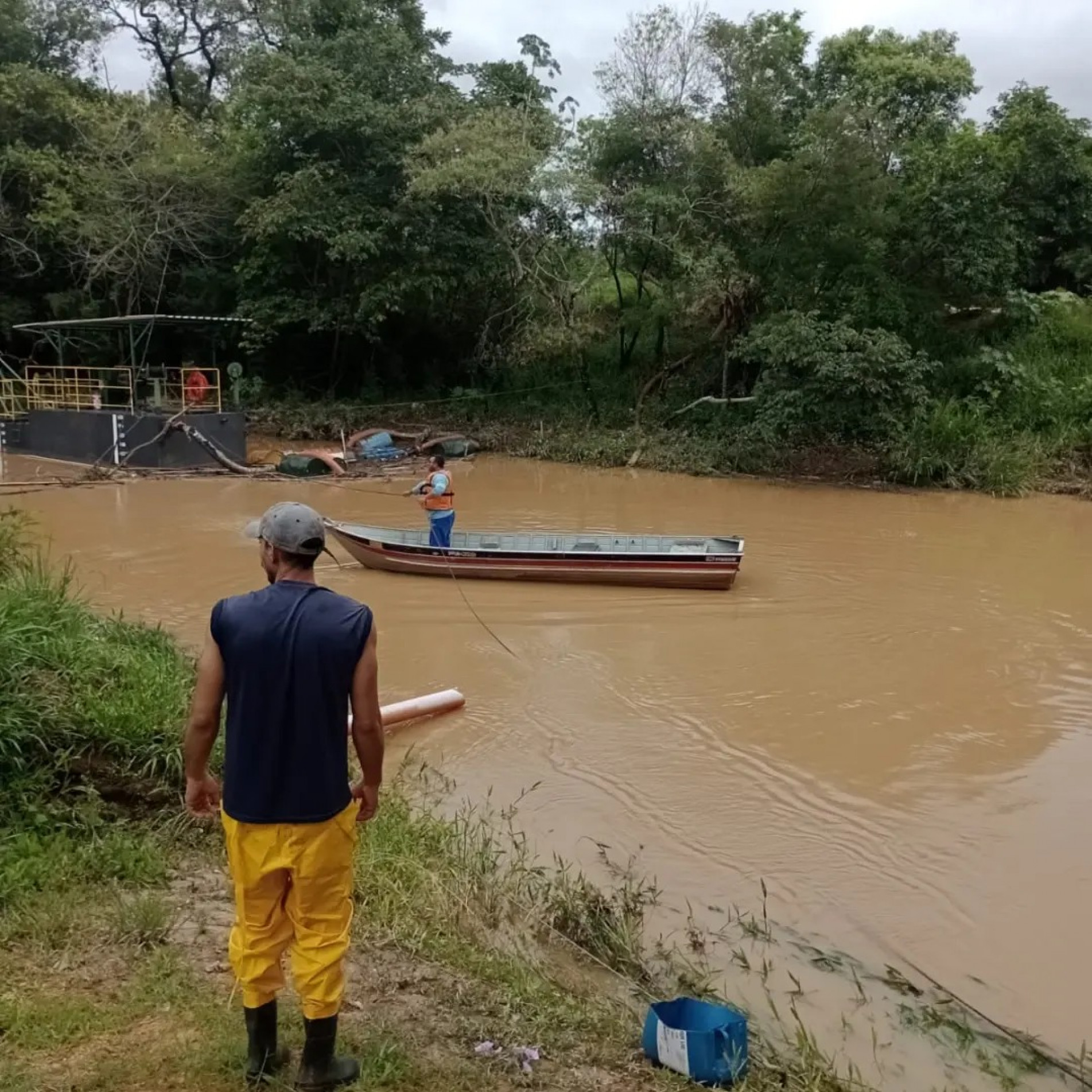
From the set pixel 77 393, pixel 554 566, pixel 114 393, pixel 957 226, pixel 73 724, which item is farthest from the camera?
pixel 114 393

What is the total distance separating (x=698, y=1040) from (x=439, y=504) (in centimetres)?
901

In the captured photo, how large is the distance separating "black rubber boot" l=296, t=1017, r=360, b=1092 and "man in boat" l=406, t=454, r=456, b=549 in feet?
29.5

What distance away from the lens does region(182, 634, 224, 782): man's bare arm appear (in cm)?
299

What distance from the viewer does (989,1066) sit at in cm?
404

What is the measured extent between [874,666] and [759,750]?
2.44 meters

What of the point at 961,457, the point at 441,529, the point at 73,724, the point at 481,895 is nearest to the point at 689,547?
the point at 441,529

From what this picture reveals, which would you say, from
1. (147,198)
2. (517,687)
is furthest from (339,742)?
(147,198)

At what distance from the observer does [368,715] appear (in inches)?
119

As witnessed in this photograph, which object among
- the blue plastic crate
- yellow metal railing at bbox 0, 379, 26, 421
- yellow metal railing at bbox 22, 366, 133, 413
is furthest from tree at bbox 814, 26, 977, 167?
the blue plastic crate

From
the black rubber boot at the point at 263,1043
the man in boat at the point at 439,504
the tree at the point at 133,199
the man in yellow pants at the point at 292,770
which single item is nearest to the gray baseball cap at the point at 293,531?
the man in yellow pants at the point at 292,770

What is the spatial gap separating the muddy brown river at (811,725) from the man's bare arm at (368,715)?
2309 mm

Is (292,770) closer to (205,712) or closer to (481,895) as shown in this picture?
(205,712)

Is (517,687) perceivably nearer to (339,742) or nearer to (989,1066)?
(989,1066)

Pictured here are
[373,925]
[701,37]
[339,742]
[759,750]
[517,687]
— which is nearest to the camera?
[339,742]
